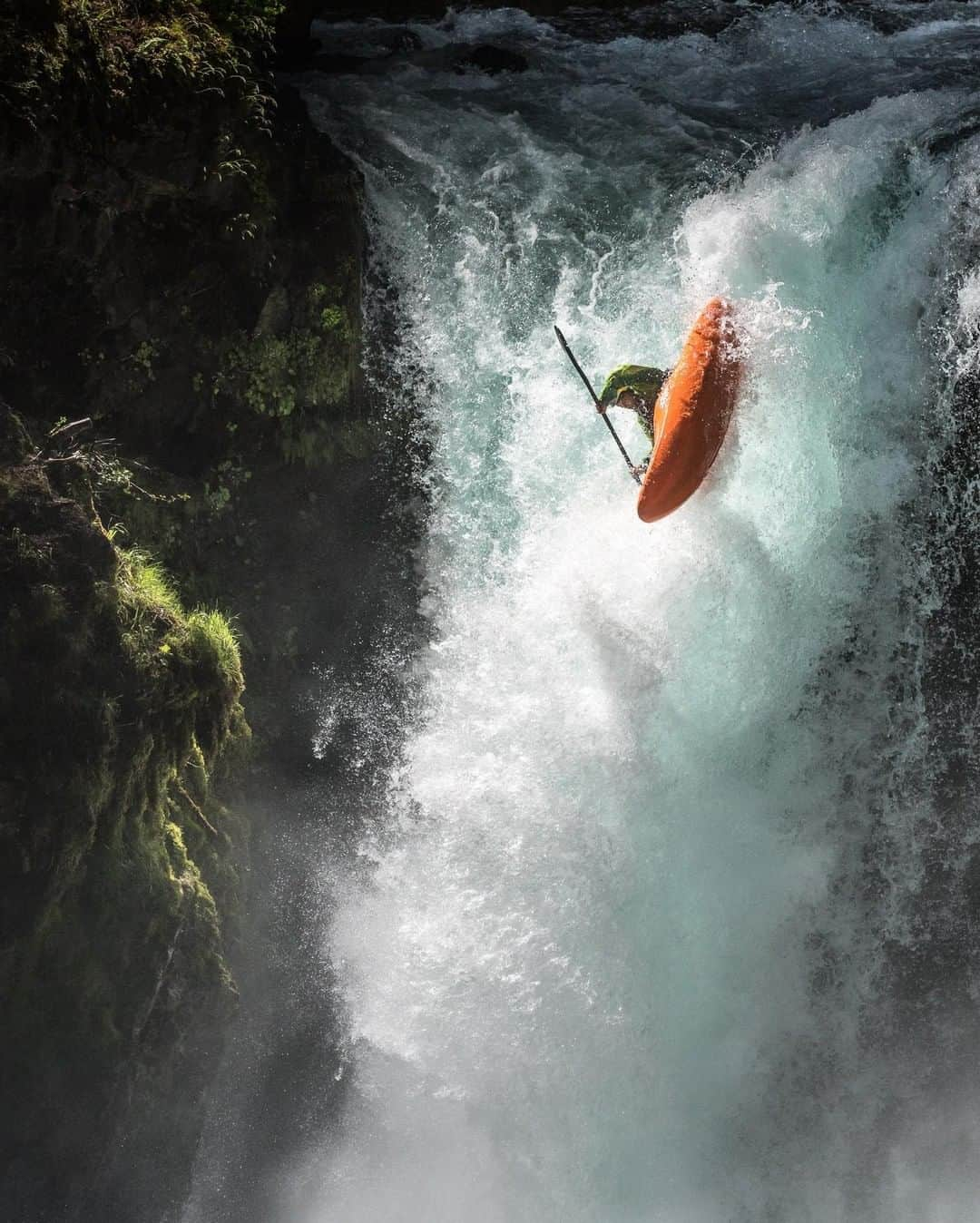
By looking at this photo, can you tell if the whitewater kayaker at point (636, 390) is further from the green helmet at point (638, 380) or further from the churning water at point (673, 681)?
the churning water at point (673, 681)

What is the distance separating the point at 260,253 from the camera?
22.3 feet

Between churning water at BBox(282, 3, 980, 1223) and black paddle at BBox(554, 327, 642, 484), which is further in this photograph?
churning water at BBox(282, 3, 980, 1223)

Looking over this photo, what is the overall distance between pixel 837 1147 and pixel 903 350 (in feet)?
Result: 19.9

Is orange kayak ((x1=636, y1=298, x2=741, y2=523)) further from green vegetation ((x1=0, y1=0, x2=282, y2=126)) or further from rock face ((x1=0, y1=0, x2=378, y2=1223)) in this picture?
green vegetation ((x1=0, y1=0, x2=282, y2=126))

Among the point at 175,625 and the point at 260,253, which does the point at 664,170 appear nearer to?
the point at 260,253

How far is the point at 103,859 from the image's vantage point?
6223 mm

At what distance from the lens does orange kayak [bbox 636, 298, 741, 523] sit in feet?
20.1

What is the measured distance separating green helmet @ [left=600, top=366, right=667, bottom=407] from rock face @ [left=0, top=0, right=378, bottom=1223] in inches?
82.1

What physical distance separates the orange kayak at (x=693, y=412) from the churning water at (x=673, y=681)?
1.81ft

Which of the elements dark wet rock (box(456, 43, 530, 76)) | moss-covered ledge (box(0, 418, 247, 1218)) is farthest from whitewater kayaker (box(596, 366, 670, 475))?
moss-covered ledge (box(0, 418, 247, 1218))

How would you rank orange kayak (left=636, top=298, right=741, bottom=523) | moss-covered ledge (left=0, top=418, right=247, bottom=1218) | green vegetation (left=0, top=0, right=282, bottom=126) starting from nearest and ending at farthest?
green vegetation (left=0, top=0, right=282, bottom=126), moss-covered ledge (left=0, top=418, right=247, bottom=1218), orange kayak (left=636, top=298, right=741, bottom=523)

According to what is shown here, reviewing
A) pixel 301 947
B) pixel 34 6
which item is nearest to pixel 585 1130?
pixel 301 947

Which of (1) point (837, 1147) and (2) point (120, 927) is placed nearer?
(2) point (120, 927)

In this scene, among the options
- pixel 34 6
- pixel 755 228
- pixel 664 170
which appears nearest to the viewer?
pixel 34 6
